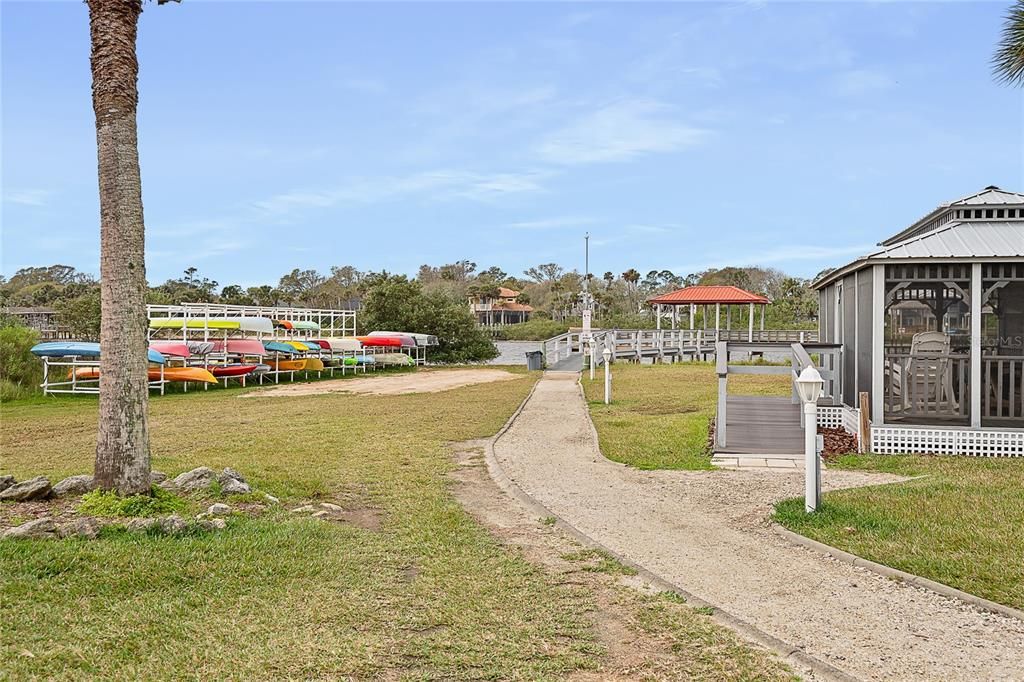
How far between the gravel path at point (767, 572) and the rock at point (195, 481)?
10.7 ft

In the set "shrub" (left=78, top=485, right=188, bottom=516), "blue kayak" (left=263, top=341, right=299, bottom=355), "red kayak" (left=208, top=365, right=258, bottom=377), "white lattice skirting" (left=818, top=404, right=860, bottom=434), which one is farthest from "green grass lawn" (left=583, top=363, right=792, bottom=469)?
"red kayak" (left=208, top=365, right=258, bottom=377)

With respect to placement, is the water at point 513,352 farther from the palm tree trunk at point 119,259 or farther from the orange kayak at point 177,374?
the palm tree trunk at point 119,259

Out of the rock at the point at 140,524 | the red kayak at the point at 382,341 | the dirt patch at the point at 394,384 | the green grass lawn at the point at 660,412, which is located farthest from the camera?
the red kayak at the point at 382,341

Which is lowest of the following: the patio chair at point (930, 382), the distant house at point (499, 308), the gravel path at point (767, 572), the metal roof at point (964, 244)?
the gravel path at point (767, 572)

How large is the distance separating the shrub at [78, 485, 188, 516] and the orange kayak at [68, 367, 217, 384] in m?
17.0

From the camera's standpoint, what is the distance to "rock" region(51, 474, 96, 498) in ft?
23.1

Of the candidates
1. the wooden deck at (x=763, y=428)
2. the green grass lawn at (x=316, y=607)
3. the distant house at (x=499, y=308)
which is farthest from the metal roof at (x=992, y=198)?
the distant house at (x=499, y=308)

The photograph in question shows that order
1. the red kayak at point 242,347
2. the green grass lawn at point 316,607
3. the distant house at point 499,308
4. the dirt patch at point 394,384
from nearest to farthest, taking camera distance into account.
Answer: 1. the green grass lawn at point 316,607
2. the dirt patch at point 394,384
3. the red kayak at point 242,347
4. the distant house at point 499,308

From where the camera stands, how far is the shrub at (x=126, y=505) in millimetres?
6473

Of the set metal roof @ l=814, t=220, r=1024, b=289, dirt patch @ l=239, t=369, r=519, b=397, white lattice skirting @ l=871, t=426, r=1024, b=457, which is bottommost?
dirt patch @ l=239, t=369, r=519, b=397

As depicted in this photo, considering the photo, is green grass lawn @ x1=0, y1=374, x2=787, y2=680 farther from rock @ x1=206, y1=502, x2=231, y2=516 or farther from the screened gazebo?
the screened gazebo

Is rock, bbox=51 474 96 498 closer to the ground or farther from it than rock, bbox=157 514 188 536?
farther from it

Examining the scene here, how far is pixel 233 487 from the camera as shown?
752 cm

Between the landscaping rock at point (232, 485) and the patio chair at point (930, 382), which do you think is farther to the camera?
the patio chair at point (930, 382)
